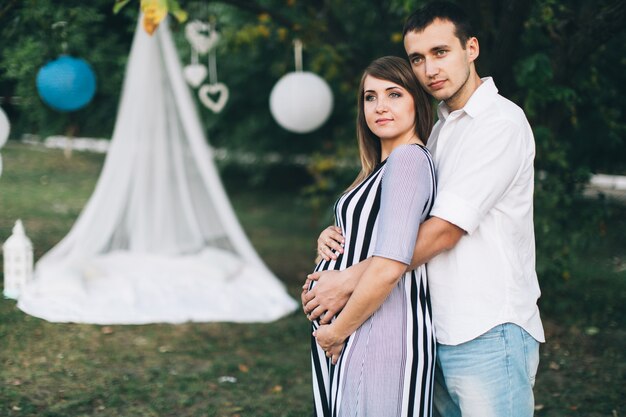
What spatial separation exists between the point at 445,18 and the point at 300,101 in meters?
3.95

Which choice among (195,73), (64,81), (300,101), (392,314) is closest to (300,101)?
(300,101)

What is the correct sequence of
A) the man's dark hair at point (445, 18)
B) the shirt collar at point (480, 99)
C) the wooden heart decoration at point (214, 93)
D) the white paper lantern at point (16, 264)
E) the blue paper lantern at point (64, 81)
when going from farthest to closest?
the wooden heart decoration at point (214, 93)
the white paper lantern at point (16, 264)
the blue paper lantern at point (64, 81)
the man's dark hair at point (445, 18)
the shirt collar at point (480, 99)

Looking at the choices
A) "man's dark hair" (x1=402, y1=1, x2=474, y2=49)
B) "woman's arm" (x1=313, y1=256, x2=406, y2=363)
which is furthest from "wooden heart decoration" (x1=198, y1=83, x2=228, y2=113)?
"woman's arm" (x1=313, y1=256, x2=406, y2=363)

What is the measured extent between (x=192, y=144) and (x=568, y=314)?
3.63 m

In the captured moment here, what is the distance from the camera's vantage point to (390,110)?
225 centimetres

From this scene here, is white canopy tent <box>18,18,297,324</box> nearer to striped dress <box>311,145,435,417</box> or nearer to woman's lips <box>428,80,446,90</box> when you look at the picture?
striped dress <box>311,145,435,417</box>

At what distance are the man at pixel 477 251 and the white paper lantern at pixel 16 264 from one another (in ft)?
14.5

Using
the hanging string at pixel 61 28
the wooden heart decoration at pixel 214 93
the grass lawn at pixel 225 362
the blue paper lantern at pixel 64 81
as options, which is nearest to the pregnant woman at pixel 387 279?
the grass lawn at pixel 225 362

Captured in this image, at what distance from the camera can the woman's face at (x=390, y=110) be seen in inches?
88.7

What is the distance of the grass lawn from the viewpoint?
418 centimetres

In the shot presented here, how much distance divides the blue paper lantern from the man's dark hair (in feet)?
13.1

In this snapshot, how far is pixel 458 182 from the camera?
2.05m

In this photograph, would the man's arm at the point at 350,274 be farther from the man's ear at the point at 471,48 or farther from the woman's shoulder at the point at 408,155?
the man's ear at the point at 471,48

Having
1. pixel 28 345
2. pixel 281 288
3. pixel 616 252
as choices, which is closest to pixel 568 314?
pixel 616 252
